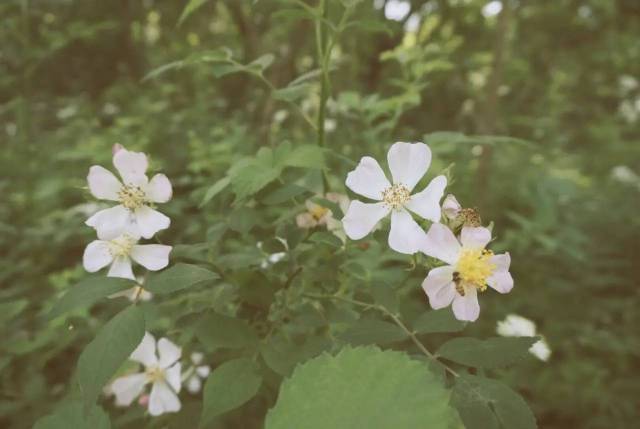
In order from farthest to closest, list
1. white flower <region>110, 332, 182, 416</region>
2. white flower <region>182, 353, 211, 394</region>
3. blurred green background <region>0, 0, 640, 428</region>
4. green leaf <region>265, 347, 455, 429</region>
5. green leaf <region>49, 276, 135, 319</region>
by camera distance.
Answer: blurred green background <region>0, 0, 640, 428</region> → white flower <region>182, 353, 211, 394</region> → white flower <region>110, 332, 182, 416</region> → green leaf <region>49, 276, 135, 319</region> → green leaf <region>265, 347, 455, 429</region>

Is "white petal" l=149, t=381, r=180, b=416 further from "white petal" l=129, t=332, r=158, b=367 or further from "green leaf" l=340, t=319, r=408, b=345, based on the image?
"green leaf" l=340, t=319, r=408, b=345

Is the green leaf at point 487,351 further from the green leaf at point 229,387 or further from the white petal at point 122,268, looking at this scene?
the white petal at point 122,268

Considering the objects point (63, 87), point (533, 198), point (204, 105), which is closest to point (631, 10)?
point (533, 198)

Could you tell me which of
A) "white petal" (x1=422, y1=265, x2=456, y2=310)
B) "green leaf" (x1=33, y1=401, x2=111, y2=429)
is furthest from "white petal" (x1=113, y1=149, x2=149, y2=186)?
"white petal" (x1=422, y1=265, x2=456, y2=310)

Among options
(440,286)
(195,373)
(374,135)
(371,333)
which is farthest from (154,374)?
(374,135)

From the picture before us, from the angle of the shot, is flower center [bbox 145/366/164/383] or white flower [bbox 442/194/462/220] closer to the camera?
white flower [bbox 442/194/462/220]

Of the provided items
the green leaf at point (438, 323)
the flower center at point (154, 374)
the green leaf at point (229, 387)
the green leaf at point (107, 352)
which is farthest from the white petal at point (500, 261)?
the flower center at point (154, 374)
